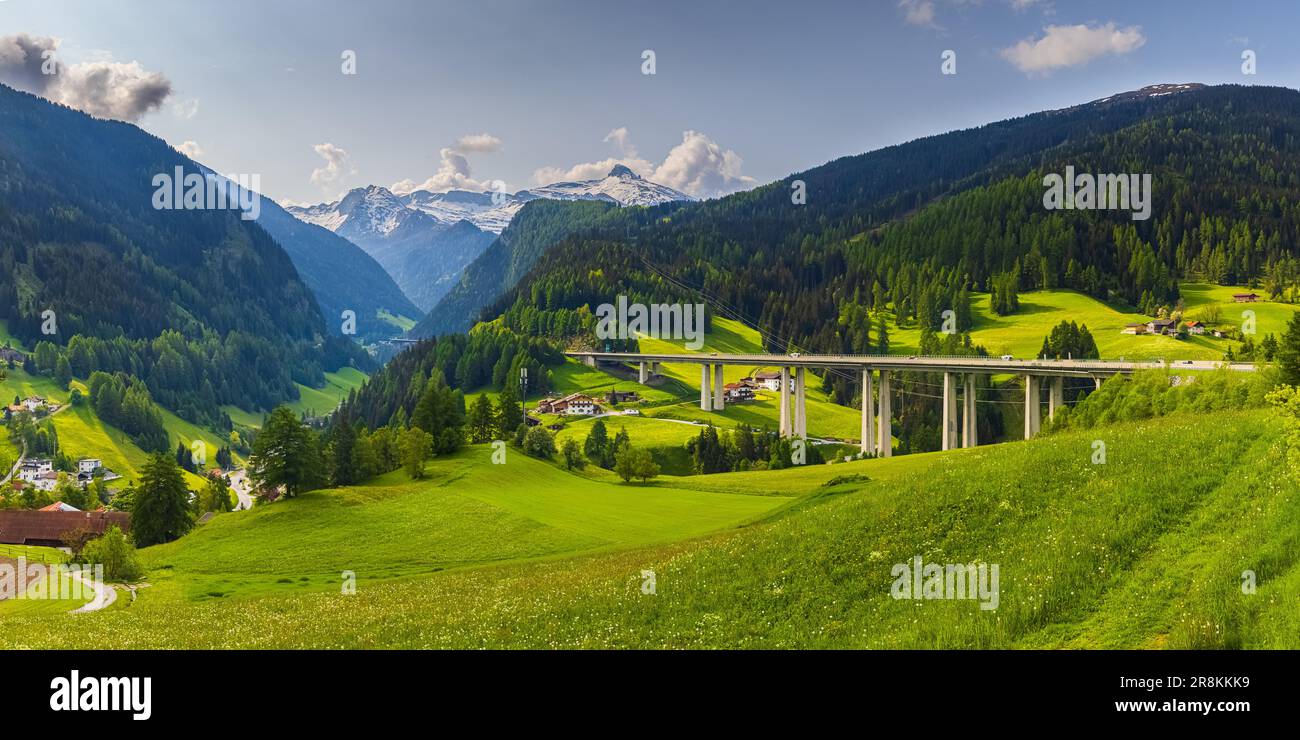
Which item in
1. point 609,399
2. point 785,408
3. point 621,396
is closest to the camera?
point 785,408

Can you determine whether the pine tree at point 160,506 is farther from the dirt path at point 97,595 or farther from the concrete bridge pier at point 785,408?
the concrete bridge pier at point 785,408

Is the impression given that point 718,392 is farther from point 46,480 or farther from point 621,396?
point 46,480

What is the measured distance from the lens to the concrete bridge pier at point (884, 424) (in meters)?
130

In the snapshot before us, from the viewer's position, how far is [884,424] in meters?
133

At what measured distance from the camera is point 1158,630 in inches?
677

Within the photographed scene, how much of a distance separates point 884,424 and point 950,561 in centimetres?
11357

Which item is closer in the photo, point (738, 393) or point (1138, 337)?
point (1138, 337)

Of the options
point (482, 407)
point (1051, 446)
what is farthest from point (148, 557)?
point (1051, 446)

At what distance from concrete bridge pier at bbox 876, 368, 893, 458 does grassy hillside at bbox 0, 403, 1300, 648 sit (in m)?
98.4

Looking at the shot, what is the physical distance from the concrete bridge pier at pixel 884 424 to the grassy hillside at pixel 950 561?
323 feet

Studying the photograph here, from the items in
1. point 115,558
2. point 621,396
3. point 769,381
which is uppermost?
point 769,381

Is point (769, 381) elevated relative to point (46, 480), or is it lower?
elevated

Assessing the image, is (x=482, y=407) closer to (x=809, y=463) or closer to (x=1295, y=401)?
(x=809, y=463)

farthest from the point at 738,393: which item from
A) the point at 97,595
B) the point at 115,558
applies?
the point at 97,595
